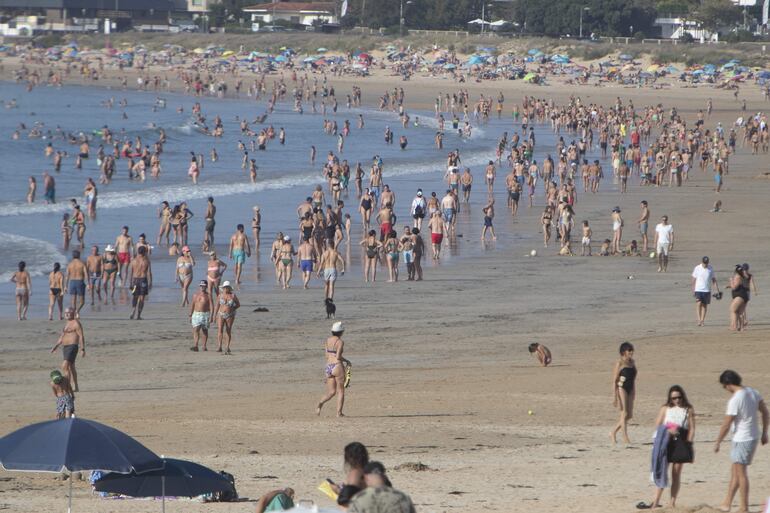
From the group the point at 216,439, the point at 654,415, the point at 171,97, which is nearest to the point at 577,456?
the point at 654,415

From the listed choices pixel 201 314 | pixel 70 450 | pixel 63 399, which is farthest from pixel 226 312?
pixel 70 450

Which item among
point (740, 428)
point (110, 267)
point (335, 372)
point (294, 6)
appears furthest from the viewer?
point (294, 6)

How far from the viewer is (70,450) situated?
780 cm

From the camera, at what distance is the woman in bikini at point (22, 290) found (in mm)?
18984

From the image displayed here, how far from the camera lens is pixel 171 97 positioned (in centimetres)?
8131

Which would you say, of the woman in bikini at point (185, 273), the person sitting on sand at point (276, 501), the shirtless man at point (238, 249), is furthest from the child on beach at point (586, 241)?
the person sitting on sand at point (276, 501)

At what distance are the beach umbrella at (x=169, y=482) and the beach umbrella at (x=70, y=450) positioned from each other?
12.9 inches

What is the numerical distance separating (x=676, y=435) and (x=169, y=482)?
139 inches

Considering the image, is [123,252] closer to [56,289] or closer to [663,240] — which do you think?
[56,289]

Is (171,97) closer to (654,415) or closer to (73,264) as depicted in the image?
(73,264)

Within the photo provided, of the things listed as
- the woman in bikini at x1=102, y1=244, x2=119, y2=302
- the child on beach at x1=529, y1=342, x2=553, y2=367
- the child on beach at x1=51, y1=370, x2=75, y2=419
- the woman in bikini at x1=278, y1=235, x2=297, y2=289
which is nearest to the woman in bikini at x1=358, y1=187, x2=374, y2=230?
the woman in bikini at x1=278, y1=235, x2=297, y2=289

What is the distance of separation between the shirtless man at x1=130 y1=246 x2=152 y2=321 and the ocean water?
1783mm

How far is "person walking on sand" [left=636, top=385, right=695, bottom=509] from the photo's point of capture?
902 cm

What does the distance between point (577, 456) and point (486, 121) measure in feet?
177
